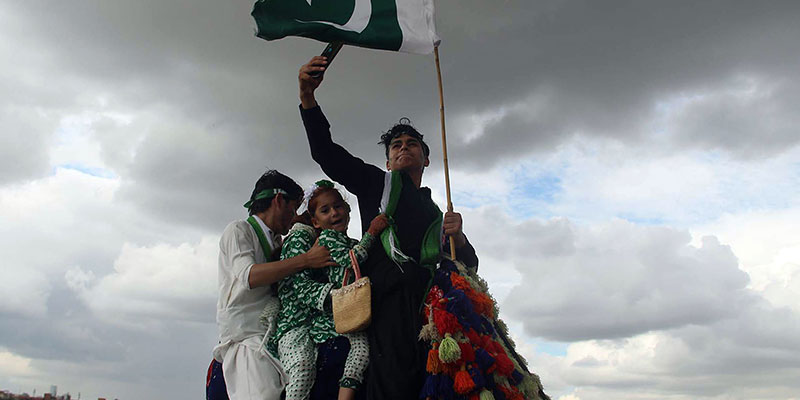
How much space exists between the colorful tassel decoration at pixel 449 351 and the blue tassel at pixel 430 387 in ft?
0.57

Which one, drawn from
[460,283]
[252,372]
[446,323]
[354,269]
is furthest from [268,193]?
[446,323]

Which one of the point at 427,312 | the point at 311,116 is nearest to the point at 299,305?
the point at 427,312

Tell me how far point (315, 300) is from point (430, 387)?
3.98 feet

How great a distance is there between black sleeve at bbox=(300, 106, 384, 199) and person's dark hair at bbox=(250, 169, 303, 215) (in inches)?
29.6

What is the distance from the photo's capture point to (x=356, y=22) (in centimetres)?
638

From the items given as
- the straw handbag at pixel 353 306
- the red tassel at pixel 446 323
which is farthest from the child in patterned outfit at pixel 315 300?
the red tassel at pixel 446 323

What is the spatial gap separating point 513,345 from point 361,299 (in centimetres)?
149

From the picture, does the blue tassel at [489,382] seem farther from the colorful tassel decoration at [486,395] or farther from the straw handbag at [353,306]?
the straw handbag at [353,306]

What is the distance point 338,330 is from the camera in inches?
196

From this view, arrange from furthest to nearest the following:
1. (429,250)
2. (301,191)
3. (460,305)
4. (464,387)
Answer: (301,191) < (429,250) < (460,305) < (464,387)

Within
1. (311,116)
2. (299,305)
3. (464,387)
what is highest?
(311,116)

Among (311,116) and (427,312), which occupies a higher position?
(311,116)

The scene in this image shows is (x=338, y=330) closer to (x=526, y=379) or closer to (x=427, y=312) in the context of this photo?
(x=427, y=312)

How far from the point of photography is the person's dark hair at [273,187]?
6359 millimetres
